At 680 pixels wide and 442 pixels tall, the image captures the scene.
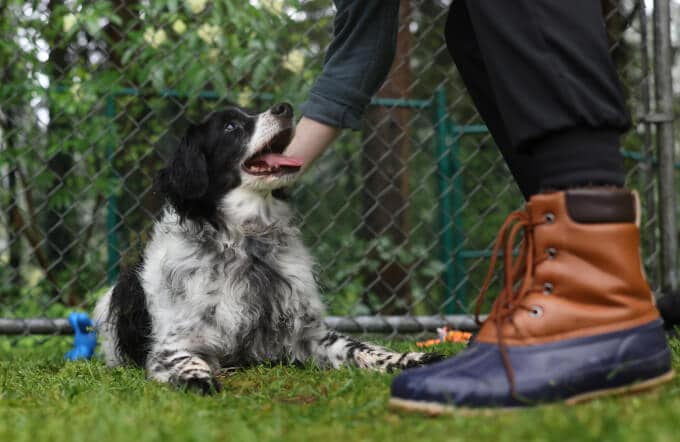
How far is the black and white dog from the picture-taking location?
8.22ft

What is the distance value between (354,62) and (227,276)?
857 millimetres

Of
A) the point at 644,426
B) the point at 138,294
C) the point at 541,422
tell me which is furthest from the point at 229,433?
the point at 138,294

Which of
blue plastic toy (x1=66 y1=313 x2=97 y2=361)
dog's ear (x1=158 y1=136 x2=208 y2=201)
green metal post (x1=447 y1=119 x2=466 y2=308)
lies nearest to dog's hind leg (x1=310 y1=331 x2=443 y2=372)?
dog's ear (x1=158 y1=136 x2=208 y2=201)

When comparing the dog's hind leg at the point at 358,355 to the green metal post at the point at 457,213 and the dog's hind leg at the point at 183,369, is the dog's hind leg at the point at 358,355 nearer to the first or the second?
the dog's hind leg at the point at 183,369

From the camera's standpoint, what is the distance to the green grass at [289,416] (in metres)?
1.23

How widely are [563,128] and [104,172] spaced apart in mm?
A: 3201

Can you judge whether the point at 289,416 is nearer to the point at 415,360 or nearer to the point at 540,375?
the point at 540,375

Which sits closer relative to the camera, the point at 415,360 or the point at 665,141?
the point at 415,360

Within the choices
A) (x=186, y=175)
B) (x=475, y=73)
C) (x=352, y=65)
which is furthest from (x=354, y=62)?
(x=186, y=175)

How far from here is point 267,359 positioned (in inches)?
101

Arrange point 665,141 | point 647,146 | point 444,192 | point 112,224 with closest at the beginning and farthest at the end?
point 665,141, point 647,146, point 112,224, point 444,192

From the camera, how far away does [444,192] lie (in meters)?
4.16

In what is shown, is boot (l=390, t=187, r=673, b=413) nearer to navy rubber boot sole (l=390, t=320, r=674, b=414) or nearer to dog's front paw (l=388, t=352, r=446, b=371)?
navy rubber boot sole (l=390, t=320, r=674, b=414)

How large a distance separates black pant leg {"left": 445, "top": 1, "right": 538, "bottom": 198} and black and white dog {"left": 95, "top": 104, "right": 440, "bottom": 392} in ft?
2.17
